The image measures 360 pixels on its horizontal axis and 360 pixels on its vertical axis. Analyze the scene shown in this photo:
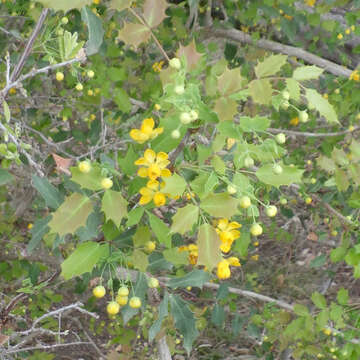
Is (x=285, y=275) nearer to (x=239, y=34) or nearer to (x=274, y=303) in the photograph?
(x=274, y=303)

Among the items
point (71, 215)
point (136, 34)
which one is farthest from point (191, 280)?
point (136, 34)

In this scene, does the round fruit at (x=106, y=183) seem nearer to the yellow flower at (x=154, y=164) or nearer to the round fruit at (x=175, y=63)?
the yellow flower at (x=154, y=164)

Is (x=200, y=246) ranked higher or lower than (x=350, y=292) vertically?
higher

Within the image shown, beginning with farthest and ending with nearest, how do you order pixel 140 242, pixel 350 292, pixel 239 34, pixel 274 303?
1. pixel 350 292
2. pixel 239 34
3. pixel 274 303
4. pixel 140 242

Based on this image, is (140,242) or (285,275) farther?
(285,275)

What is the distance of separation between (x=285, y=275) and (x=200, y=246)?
115 inches

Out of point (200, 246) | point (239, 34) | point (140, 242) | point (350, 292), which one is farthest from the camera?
point (350, 292)

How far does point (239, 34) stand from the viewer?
125 inches

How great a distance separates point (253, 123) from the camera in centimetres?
110

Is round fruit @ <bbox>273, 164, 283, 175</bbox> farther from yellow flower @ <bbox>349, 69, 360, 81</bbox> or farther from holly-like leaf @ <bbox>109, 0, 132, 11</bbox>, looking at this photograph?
yellow flower @ <bbox>349, 69, 360, 81</bbox>

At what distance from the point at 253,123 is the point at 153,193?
0.28 metres

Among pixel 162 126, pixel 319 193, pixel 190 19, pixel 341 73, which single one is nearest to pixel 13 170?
pixel 190 19

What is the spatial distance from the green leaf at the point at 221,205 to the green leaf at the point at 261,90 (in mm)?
225

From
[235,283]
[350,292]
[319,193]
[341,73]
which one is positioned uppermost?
[341,73]
